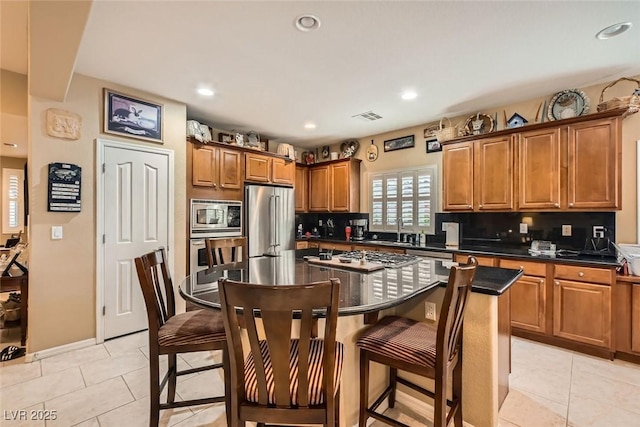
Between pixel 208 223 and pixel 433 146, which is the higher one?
pixel 433 146

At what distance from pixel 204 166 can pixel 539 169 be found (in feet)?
13.2

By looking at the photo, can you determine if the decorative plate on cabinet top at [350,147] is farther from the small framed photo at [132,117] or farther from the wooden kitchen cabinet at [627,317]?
the wooden kitchen cabinet at [627,317]

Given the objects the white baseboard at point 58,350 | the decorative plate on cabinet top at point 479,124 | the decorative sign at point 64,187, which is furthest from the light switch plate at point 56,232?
the decorative plate on cabinet top at point 479,124

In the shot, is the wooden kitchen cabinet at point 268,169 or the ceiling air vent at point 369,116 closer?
the ceiling air vent at point 369,116

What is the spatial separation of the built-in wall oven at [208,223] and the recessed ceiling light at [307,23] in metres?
2.54

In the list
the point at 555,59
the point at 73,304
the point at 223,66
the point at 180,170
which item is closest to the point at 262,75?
the point at 223,66

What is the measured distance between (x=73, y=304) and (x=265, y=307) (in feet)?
9.79

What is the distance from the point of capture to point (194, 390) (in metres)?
2.21

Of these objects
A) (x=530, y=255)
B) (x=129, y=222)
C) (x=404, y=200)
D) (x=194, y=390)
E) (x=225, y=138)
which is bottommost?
(x=194, y=390)

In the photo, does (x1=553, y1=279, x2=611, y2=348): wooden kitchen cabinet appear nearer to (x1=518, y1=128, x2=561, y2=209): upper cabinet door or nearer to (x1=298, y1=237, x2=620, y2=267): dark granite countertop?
(x1=298, y1=237, x2=620, y2=267): dark granite countertop

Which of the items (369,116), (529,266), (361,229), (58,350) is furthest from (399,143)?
(58,350)

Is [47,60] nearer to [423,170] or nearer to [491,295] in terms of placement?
[491,295]

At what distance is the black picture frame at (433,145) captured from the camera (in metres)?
4.30

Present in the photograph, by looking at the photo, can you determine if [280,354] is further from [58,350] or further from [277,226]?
[277,226]
